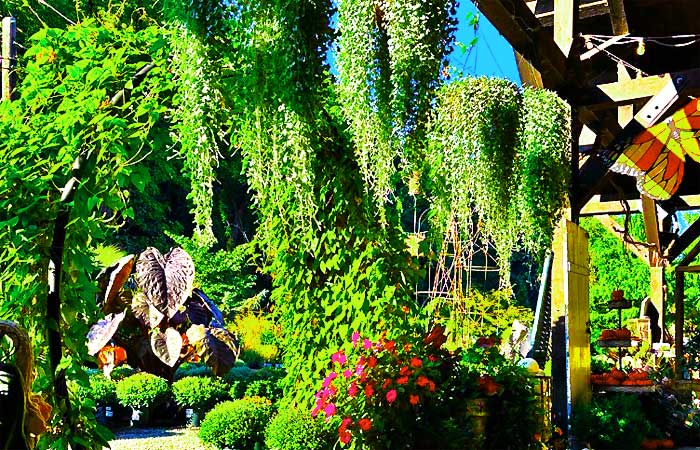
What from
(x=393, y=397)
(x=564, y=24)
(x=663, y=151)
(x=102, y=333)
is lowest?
(x=393, y=397)

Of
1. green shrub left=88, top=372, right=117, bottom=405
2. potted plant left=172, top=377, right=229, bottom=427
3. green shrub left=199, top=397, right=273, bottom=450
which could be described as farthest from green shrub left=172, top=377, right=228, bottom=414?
green shrub left=199, top=397, right=273, bottom=450

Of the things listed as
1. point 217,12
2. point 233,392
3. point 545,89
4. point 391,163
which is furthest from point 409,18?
point 233,392

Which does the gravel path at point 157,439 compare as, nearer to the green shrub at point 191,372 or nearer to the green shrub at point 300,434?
the green shrub at point 191,372

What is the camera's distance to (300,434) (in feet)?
15.6

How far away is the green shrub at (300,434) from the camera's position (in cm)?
474

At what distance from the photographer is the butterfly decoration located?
578 centimetres

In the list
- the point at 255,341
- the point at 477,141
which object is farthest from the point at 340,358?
the point at 255,341

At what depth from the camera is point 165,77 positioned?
303 centimetres

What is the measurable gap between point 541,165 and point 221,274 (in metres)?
11.5

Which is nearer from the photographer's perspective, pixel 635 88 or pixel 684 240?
pixel 635 88

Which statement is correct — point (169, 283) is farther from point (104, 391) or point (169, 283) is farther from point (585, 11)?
point (585, 11)

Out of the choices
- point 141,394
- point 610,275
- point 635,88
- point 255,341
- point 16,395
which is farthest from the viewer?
point 610,275

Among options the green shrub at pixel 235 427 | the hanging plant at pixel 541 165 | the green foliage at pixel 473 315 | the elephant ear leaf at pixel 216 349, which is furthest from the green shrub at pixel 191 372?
the hanging plant at pixel 541 165

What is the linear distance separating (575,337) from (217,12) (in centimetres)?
390
